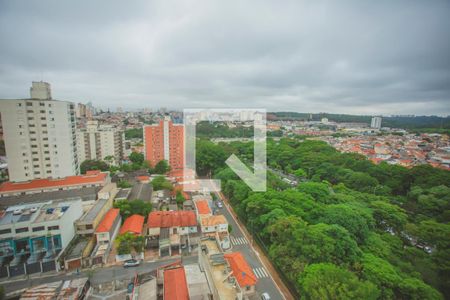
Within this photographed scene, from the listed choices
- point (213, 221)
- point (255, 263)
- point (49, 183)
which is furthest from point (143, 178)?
point (255, 263)

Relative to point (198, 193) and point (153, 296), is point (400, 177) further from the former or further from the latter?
point (153, 296)

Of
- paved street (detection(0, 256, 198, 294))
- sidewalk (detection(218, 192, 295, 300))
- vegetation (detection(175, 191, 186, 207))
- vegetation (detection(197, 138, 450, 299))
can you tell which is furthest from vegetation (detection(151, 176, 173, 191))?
paved street (detection(0, 256, 198, 294))

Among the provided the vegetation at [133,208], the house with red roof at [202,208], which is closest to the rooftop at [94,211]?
the vegetation at [133,208]

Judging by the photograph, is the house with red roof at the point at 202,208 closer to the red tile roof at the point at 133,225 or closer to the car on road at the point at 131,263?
the red tile roof at the point at 133,225

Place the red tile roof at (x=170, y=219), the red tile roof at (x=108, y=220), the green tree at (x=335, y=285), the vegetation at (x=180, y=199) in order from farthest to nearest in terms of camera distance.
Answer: the vegetation at (x=180, y=199) < the red tile roof at (x=170, y=219) < the red tile roof at (x=108, y=220) < the green tree at (x=335, y=285)

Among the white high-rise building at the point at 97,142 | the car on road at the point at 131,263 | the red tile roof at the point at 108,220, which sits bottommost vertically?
the car on road at the point at 131,263

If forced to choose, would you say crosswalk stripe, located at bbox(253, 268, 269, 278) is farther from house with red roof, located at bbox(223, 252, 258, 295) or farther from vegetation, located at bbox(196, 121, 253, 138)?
vegetation, located at bbox(196, 121, 253, 138)
